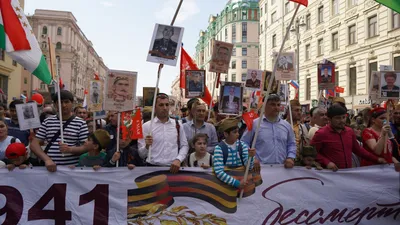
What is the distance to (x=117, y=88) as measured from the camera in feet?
14.4

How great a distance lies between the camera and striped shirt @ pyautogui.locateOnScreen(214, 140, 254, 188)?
4.05 m

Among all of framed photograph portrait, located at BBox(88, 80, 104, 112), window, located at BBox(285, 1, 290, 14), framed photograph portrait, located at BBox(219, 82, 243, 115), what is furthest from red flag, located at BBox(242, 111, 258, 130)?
window, located at BBox(285, 1, 290, 14)

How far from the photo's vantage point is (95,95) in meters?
5.14

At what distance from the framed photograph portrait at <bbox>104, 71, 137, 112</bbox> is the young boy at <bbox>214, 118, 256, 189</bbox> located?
1.18 metres

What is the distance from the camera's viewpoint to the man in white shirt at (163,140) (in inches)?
173

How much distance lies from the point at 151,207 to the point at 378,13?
2303cm

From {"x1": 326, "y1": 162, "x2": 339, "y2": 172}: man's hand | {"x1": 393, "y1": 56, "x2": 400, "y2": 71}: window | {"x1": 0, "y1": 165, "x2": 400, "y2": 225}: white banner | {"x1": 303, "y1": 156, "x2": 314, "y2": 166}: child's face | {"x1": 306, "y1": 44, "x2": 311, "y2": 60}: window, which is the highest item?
{"x1": 306, "y1": 44, "x2": 311, "y2": 60}: window

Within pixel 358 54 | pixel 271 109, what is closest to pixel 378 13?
pixel 358 54

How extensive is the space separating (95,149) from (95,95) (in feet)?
3.34

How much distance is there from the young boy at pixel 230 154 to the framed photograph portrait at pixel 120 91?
1.18 meters

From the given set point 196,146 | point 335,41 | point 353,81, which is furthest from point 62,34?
point 196,146

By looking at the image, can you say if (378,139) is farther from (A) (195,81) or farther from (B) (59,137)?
(B) (59,137)

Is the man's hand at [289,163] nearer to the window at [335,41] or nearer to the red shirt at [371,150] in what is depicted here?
the red shirt at [371,150]

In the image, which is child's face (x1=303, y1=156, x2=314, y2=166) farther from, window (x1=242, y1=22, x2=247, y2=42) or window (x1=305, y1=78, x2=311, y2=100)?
window (x1=242, y1=22, x2=247, y2=42)
